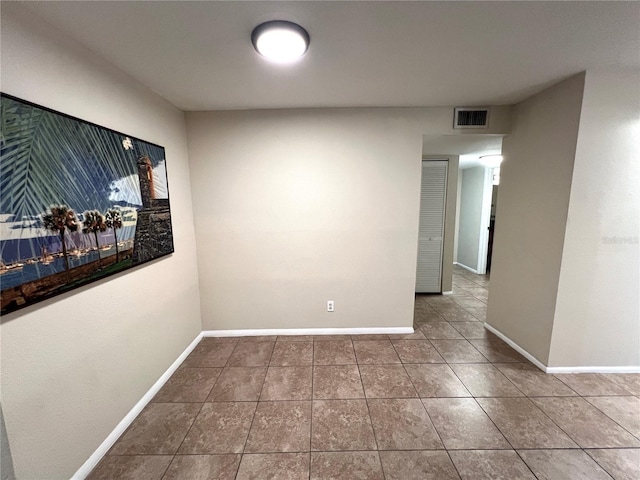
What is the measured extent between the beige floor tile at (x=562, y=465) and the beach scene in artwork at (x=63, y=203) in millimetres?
2786

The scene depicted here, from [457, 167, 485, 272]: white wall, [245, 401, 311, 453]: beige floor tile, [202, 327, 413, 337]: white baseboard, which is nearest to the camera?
[245, 401, 311, 453]: beige floor tile

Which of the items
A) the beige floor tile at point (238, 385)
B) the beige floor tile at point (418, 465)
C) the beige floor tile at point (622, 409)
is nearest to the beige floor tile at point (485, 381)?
the beige floor tile at point (622, 409)

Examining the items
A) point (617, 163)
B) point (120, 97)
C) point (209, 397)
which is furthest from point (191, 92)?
point (617, 163)

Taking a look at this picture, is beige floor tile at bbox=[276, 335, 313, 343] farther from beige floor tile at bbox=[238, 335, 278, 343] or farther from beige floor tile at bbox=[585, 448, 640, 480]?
beige floor tile at bbox=[585, 448, 640, 480]

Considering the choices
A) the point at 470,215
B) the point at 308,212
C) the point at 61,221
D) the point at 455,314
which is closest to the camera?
the point at 61,221

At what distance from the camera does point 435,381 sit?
2.12 metres

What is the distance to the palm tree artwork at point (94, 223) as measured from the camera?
4.62 ft

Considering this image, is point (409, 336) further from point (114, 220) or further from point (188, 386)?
point (114, 220)

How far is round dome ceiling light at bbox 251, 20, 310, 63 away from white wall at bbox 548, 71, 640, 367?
7.02 feet

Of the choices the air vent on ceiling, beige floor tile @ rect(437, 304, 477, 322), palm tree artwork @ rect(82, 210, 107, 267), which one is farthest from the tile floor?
the air vent on ceiling

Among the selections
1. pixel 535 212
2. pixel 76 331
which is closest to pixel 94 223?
pixel 76 331

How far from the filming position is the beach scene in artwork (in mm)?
1078

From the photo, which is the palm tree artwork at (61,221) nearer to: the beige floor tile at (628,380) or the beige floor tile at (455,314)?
the beige floor tile at (455,314)

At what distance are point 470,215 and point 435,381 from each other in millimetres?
4389
